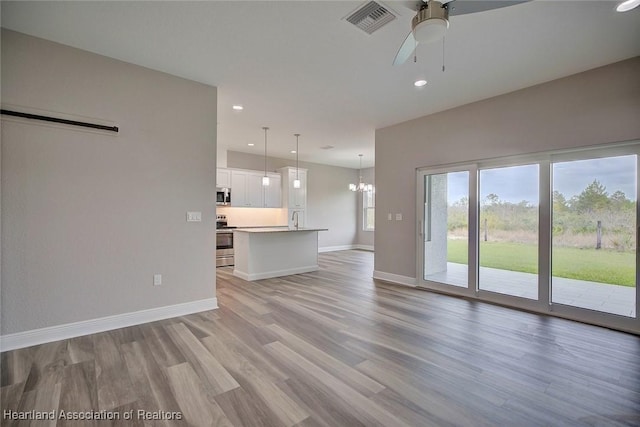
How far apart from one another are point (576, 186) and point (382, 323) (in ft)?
9.98

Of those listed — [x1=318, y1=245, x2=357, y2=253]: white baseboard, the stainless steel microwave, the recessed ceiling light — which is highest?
the recessed ceiling light

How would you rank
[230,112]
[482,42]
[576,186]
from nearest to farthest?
[482,42] < [576,186] < [230,112]

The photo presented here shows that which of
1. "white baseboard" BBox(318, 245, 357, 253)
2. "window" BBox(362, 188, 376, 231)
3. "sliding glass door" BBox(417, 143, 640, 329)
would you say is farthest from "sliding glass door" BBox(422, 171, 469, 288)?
"window" BBox(362, 188, 376, 231)

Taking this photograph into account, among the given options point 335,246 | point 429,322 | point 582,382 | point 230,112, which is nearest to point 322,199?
point 335,246

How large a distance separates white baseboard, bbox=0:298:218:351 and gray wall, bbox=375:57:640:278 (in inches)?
136

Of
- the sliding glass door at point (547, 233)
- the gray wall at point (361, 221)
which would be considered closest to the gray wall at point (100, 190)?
the sliding glass door at point (547, 233)

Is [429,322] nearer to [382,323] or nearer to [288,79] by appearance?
[382,323]

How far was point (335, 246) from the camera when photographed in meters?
10.3

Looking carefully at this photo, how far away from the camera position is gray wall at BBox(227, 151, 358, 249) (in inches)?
377

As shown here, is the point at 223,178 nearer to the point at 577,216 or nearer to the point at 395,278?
the point at 395,278

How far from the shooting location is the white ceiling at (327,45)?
7.97 feet

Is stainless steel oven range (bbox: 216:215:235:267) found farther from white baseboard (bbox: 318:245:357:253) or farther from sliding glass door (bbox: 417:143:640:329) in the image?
sliding glass door (bbox: 417:143:640:329)

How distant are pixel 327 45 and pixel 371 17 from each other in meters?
0.56

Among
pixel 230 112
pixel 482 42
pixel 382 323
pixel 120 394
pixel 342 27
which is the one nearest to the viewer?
pixel 120 394
